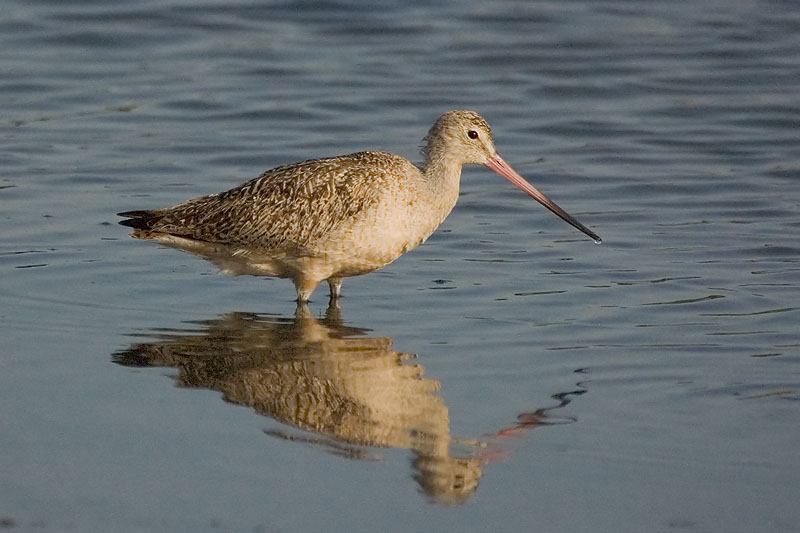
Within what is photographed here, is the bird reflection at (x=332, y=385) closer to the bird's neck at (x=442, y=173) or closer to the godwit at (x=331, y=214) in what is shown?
the godwit at (x=331, y=214)

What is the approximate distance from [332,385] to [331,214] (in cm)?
158

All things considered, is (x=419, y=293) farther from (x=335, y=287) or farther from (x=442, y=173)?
(x=442, y=173)

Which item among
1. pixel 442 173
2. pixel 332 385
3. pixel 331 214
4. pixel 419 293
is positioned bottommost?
pixel 332 385

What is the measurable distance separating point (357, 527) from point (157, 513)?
0.74m

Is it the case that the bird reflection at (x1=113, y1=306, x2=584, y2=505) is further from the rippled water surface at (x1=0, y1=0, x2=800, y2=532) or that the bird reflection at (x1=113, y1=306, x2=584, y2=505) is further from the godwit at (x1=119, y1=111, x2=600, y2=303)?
the godwit at (x1=119, y1=111, x2=600, y2=303)

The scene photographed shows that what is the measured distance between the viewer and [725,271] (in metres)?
9.02

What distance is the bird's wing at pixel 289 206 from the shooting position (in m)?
8.14

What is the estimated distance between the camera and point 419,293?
341 inches

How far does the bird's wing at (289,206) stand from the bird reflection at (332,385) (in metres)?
0.51

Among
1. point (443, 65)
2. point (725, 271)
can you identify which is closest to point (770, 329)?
point (725, 271)

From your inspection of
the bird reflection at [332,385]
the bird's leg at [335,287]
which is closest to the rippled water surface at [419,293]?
the bird reflection at [332,385]

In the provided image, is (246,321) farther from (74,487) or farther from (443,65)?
(443,65)

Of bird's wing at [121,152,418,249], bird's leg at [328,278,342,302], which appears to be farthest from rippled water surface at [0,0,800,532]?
bird's wing at [121,152,418,249]

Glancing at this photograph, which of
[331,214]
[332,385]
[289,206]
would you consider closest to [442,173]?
[331,214]
